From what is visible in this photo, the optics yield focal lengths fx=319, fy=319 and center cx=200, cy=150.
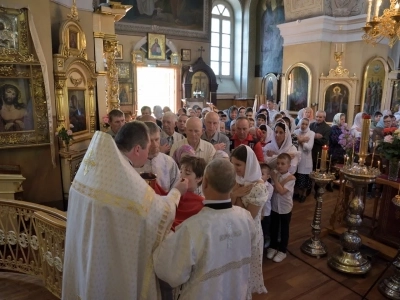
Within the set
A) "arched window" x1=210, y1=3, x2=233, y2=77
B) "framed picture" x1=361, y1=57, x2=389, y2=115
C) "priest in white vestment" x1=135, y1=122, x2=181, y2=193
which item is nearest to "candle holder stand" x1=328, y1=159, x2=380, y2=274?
"priest in white vestment" x1=135, y1=122, x2=181, y2=193

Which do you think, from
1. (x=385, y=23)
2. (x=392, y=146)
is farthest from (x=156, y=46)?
(x=392, y=146)

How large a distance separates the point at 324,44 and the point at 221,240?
11.2 metres

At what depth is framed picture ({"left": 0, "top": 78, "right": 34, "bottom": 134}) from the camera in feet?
15.6

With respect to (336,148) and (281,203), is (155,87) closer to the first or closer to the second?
(336,148)

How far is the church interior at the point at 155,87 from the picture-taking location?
11.3 feet

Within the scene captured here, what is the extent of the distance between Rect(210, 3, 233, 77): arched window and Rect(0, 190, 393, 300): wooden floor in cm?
1375

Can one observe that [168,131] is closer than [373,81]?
Yes

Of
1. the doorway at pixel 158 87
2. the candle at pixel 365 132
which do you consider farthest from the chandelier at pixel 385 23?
the doorway at pixel 158 87

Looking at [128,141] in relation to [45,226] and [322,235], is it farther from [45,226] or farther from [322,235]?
[322,235]

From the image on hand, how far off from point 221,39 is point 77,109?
12.4 metres

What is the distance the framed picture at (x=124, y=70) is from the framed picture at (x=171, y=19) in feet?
4.15

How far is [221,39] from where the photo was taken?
16.8 m

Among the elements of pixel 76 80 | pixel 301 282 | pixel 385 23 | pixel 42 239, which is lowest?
pixel 301 282

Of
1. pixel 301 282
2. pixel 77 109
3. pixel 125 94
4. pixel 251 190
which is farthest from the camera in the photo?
pixel 125 94
